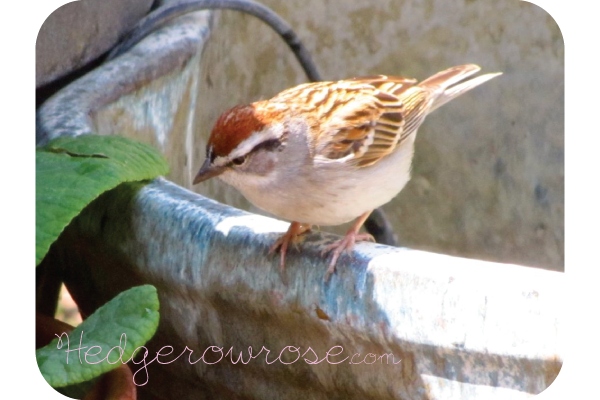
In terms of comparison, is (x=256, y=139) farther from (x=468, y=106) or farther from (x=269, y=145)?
(x=468, y=106)

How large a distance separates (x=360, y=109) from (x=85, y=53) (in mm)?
756

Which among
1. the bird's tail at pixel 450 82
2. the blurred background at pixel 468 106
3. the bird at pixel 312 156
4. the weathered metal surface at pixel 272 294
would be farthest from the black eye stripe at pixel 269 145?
the blurred background at pixel 468 106

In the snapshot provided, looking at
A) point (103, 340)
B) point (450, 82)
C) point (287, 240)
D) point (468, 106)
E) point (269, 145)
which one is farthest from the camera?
point (468, 106)

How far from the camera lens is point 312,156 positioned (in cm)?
157

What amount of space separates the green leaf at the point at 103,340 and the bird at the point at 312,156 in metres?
0.25

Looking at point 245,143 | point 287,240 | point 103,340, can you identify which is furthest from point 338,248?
point 103,340

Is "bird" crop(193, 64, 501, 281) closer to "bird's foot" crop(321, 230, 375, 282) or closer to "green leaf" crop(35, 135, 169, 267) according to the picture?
"bird's foot" crop(321, 230, 375, 282)

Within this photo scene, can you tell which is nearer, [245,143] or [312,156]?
[245,143]

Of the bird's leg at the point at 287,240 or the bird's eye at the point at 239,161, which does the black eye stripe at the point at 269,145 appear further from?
the bird's leg at the point at 287,240

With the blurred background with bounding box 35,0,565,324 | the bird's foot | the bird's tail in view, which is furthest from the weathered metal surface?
the bird's tail

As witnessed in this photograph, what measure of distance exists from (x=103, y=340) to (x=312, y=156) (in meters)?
0.57

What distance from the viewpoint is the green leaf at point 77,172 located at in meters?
1.29

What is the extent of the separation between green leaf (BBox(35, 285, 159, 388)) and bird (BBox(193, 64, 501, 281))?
25 cm

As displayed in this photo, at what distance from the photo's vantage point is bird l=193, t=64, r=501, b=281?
4.74 feet
